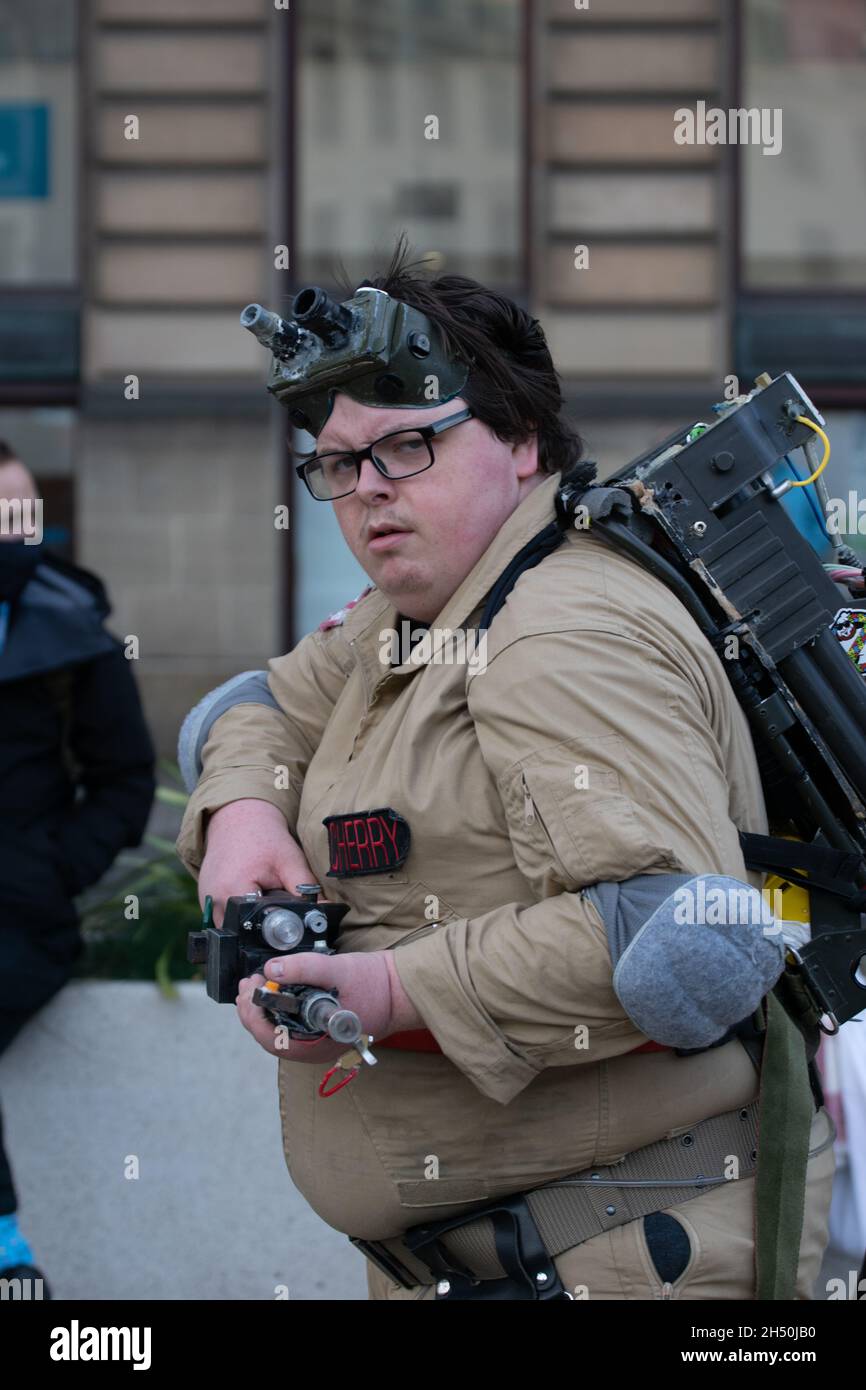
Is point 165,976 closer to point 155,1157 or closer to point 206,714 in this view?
point 155,1157

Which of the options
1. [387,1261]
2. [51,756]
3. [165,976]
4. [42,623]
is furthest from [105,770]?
[387,1261]

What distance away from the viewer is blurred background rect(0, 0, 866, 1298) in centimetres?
952

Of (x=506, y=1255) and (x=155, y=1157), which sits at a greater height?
(x=506, y=1255)

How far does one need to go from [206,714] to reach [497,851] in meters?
0.84

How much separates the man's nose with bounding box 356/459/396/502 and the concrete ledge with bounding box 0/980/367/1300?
7.83ft

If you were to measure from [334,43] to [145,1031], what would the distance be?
739 centimetres

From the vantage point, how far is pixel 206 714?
2824 millimetres

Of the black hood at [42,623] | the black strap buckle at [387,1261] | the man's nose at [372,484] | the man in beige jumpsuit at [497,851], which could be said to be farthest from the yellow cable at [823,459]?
the black hood at [42,623]

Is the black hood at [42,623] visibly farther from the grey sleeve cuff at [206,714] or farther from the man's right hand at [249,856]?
the man's right hand at [249,856]

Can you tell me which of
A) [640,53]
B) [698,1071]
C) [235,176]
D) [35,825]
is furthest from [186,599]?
[698,1071]

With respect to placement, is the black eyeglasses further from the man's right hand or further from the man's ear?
the man's right hand

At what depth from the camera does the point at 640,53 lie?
9461 mm

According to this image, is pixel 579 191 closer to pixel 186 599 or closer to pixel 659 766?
pixel 186 599

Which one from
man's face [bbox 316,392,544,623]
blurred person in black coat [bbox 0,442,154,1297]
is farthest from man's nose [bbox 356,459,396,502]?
blurred person in black coat [bbox 0,442,154,1297]
